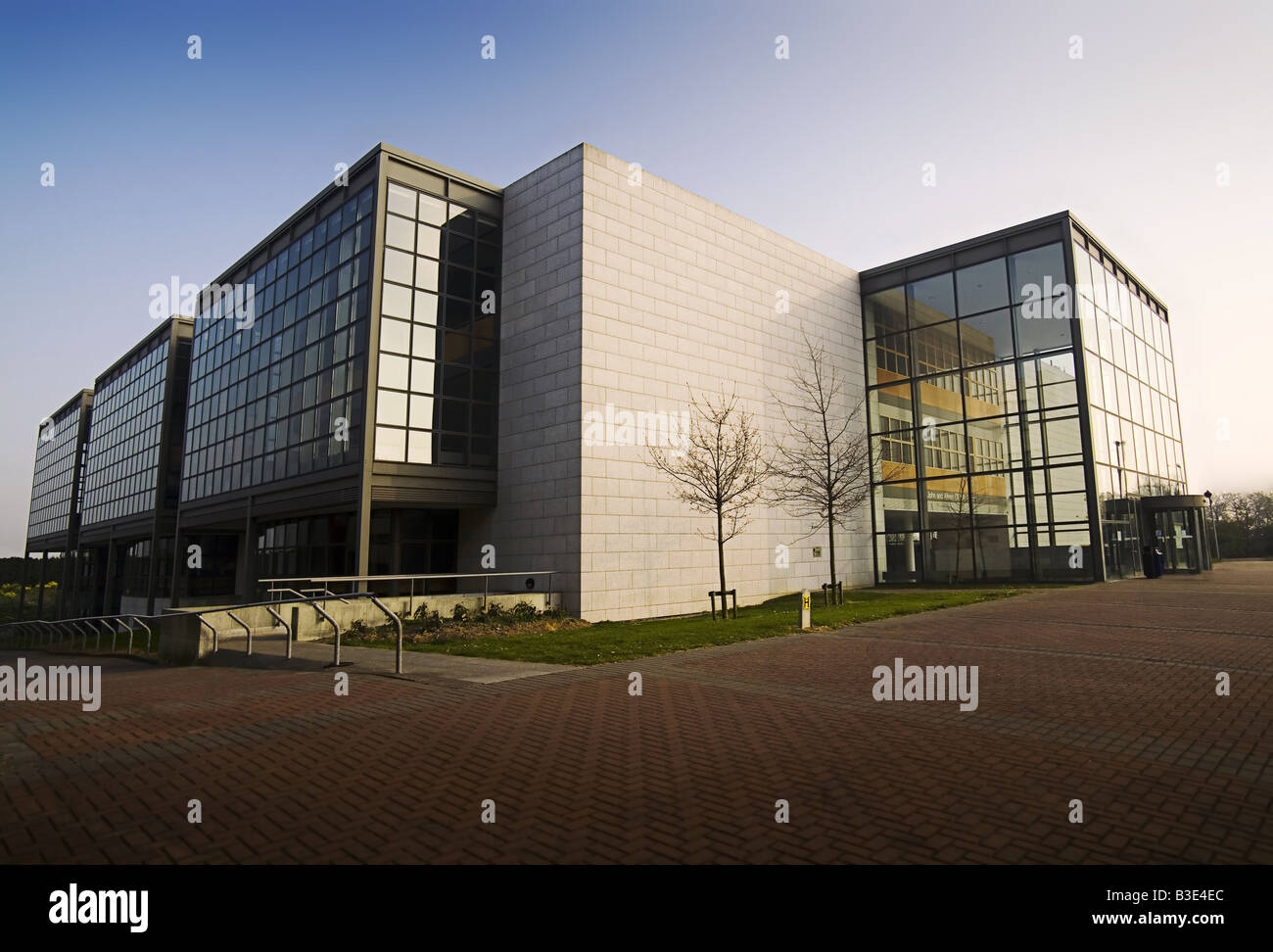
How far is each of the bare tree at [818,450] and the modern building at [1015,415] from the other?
206cm

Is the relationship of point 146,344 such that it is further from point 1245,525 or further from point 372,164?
point 1245,525

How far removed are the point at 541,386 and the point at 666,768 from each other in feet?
56.8

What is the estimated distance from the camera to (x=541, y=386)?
2183 centimetres

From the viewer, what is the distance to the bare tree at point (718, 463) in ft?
70.8

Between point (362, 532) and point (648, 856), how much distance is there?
58.5 feet

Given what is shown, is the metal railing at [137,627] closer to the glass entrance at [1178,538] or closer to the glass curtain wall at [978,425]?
the glass curtain wall at [978,425]

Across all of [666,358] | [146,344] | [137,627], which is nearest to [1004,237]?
[666,358]

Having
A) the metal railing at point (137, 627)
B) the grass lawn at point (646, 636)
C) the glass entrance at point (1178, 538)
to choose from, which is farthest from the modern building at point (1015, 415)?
the metal railing at point (137, 627)

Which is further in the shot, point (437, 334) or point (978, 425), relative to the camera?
point (978, 425)

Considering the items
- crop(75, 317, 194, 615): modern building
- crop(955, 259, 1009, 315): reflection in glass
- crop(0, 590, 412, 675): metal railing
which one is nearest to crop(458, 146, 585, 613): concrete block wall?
crop(0, 590, 412, 675): metal railing

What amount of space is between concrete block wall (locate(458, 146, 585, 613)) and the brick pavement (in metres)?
10.7

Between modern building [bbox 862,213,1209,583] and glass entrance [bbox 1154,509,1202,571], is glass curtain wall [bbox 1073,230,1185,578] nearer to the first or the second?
modern building [bbox 862,213,1209,583]
